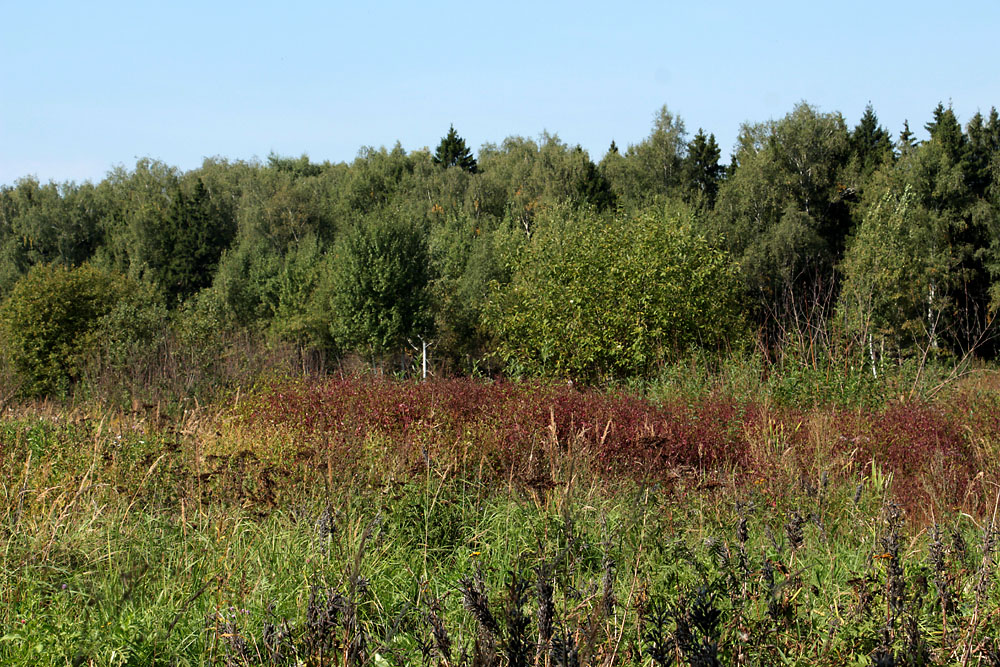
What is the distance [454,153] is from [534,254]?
3959cm

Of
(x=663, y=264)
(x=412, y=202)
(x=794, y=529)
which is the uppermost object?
(x=412, y=202)

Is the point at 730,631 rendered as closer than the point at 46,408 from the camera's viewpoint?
Yes

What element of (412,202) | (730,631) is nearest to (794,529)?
(730,631)

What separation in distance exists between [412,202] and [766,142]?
2344 cm

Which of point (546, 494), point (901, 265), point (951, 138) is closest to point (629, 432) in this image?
point (546, 494)

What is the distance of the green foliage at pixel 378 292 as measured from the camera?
112ft

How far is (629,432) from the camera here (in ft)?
21.3

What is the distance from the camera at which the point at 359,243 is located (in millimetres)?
34312

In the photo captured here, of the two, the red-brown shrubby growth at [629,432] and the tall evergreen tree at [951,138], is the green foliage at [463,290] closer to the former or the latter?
the tall evergreen tree at [951,138]

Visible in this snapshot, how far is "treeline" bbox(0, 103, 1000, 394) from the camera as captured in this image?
1634 cm

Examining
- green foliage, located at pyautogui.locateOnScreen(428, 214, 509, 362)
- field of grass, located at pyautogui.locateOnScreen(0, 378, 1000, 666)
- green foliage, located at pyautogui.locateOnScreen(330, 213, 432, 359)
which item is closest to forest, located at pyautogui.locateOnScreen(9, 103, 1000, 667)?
field of grass, located at pyautogui.locateOnScreen(0, 378, 1000, 666)

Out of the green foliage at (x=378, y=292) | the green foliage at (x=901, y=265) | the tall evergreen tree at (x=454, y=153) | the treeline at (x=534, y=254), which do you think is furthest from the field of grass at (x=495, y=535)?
the tall evergreen tree at (x=454, y=153)

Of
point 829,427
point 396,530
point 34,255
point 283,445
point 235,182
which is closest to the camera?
point 396,530

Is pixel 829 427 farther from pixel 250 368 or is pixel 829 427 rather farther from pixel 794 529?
pixel 250 368
